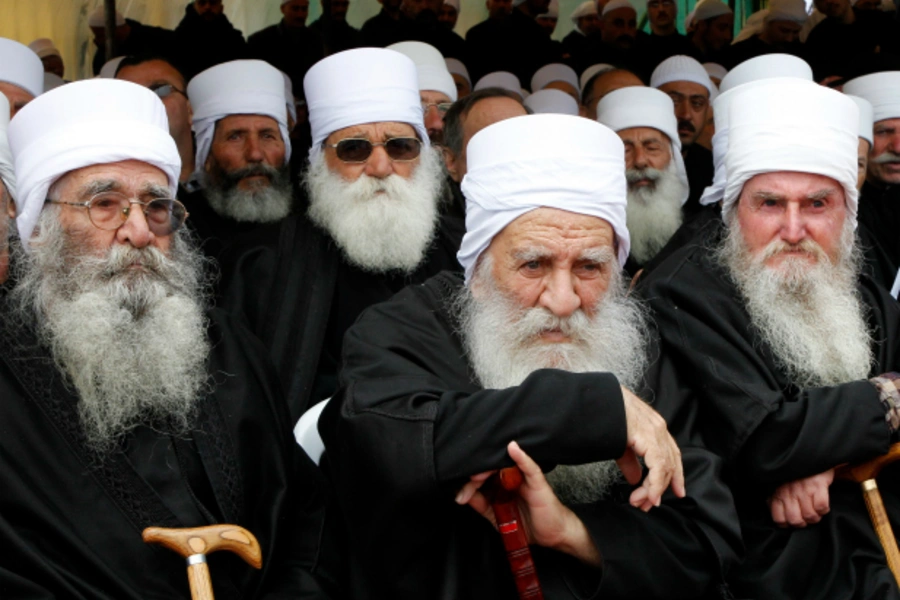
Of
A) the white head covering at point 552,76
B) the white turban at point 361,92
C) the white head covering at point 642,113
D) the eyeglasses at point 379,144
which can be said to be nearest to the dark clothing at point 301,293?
the eyeglasses at point 379,144

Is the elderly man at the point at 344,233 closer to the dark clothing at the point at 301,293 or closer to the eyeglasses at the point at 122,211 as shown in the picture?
the dark clothing at the point at 301,293

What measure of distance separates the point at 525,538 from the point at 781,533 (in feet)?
3.28

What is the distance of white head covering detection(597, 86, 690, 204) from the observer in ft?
24.5

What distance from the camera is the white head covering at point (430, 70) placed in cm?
751

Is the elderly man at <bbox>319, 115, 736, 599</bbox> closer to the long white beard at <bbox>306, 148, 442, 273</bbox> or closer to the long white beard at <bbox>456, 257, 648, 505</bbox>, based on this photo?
the long white beard at <bbox>456, 257, 648, 505</bbox>

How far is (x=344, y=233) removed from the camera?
5441 mm

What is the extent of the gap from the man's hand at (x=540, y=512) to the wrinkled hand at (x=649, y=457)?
0.18m

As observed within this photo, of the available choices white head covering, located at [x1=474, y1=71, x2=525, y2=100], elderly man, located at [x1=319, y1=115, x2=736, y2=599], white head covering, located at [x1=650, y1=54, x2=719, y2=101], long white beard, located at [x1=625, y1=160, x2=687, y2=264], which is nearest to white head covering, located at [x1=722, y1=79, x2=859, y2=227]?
elderly man, located at [x1=319, y1=115, x2=736, y2=599]

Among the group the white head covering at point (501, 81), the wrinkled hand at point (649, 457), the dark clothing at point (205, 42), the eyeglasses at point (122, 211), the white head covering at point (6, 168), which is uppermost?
the dark clothing at point (205, 42)

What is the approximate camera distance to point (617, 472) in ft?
11.9

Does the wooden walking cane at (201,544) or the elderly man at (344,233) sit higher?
the elderly man at (344,233)

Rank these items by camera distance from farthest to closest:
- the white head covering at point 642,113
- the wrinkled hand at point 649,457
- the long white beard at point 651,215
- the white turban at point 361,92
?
the white head covering at point 642,113
the long white beard at point 651,215
the white turban at point 361,92
the wrinkled hand at point 649,457

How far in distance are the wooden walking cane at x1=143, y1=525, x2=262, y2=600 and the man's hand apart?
58 centimetres

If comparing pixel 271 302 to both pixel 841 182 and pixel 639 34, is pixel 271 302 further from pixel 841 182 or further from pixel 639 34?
pixel 639 34
